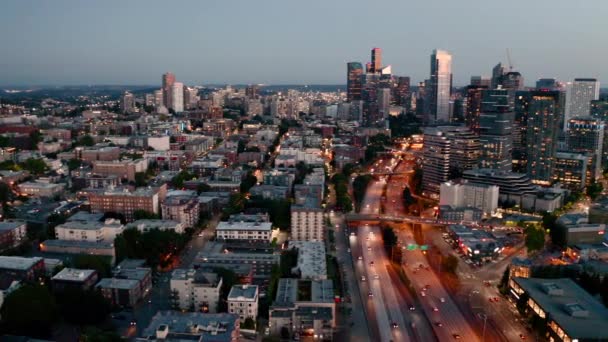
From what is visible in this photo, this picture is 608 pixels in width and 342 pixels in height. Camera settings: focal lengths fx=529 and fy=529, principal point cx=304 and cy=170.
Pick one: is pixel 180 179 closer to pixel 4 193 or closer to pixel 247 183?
pixel 247 183

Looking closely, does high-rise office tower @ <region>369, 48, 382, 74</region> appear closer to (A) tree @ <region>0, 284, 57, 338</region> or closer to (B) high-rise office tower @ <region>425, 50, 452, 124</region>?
(B) high-rise office tower @ <region>425, 50, 452, 124</region>

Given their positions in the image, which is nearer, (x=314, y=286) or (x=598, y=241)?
(x=314, y=286)

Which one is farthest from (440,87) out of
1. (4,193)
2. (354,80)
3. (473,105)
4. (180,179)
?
(4,193)

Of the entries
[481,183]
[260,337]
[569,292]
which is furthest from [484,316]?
[481,183]

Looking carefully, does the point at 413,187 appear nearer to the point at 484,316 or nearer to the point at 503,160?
the point at 503,160

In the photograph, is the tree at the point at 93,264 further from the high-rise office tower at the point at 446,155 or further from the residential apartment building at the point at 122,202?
the high-rise office tower at the point at 446,155

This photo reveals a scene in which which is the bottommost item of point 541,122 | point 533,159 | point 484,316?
point 484,316

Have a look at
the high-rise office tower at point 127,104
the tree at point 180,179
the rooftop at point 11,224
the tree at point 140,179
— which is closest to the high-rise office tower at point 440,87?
the high-rise office tower at point 127,104
